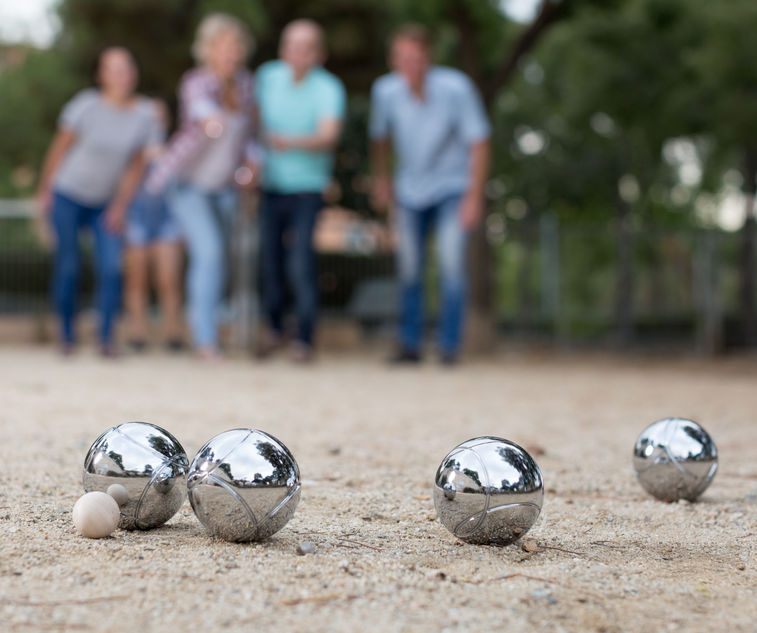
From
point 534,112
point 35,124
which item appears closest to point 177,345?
point 35,124

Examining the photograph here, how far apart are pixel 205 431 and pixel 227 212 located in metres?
4.09

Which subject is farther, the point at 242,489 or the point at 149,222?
the point at 149,222

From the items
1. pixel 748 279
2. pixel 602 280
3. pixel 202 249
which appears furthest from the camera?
pixel 602 280

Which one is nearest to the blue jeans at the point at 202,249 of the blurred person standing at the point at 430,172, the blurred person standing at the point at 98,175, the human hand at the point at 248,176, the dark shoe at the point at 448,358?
the human hand at the point at 248,176

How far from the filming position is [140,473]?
7.01ft

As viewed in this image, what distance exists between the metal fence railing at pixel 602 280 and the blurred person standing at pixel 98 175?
5357 mm

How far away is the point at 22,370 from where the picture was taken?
6312mm

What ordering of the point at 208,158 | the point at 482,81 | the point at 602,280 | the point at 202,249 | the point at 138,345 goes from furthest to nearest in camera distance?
the point at 602,280 → the point at 482,81 → the point at 138,345 → the point at 208,158 → the point at 202,249

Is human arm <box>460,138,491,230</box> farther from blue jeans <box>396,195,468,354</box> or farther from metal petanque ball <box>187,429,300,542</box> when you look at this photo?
metal petanque ball <box>187,429,300,542</box>

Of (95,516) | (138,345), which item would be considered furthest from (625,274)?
(95,516)

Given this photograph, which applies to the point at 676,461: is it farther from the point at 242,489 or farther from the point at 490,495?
the point at 242,489

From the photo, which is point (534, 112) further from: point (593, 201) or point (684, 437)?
point (684, 437)

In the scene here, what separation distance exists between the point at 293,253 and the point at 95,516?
492 centimetres

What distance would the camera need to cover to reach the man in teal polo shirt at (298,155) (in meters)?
6.86
